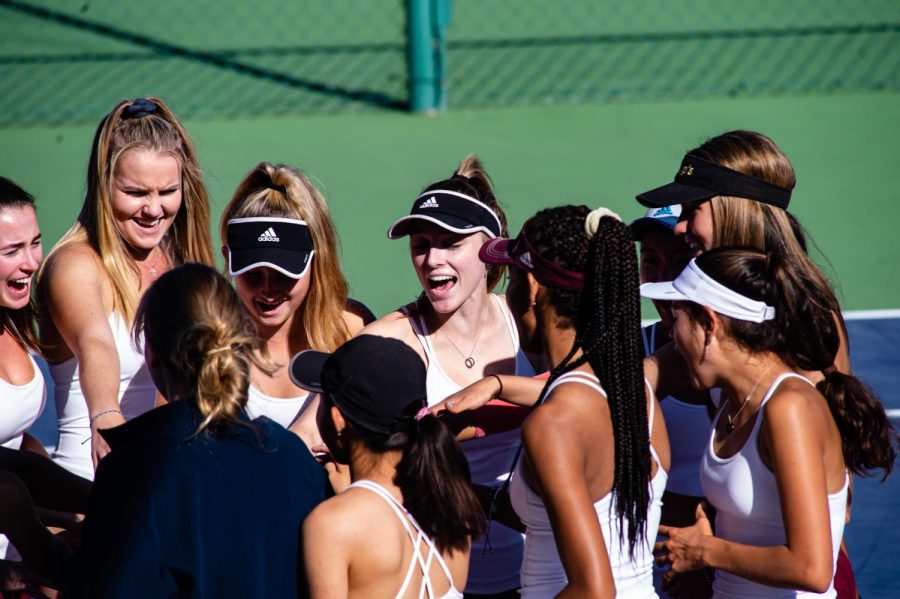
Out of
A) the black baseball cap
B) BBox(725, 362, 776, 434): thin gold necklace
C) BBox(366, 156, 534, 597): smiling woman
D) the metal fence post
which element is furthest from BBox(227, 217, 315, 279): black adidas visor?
the metal fence post

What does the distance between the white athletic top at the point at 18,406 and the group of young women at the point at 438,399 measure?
0.01 metres

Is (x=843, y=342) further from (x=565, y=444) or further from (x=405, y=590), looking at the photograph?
(x=405, y=590)

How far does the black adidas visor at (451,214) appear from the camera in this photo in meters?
3.94

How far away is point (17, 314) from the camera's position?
13.0 ft

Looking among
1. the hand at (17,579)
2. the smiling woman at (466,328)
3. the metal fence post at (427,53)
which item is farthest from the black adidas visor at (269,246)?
the metal fence post at (427,53)

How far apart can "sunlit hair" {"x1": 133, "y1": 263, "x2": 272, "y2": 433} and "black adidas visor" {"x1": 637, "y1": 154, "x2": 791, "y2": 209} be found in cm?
168

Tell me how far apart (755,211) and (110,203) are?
2263mm

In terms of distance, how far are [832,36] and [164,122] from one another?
991cm

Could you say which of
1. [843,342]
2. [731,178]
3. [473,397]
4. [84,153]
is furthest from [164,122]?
[84,153]

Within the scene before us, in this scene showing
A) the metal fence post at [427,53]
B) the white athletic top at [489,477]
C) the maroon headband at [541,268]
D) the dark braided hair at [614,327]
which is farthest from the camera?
the metal fence post at [427,53]

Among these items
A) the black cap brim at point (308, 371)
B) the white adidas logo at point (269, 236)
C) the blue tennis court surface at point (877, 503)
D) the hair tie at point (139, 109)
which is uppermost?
the hair tie at point (139, 109)

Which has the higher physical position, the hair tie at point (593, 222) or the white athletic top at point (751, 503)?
the hair tie at point (593, 222)

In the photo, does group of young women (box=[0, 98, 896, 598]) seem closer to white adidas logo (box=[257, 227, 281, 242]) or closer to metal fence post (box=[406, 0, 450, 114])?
white adidas logo (box=[257, 227, 281, 242])

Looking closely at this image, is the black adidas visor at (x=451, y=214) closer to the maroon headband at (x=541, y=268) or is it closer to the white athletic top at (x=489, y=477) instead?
the white athletic top at (x=489, y=477)
